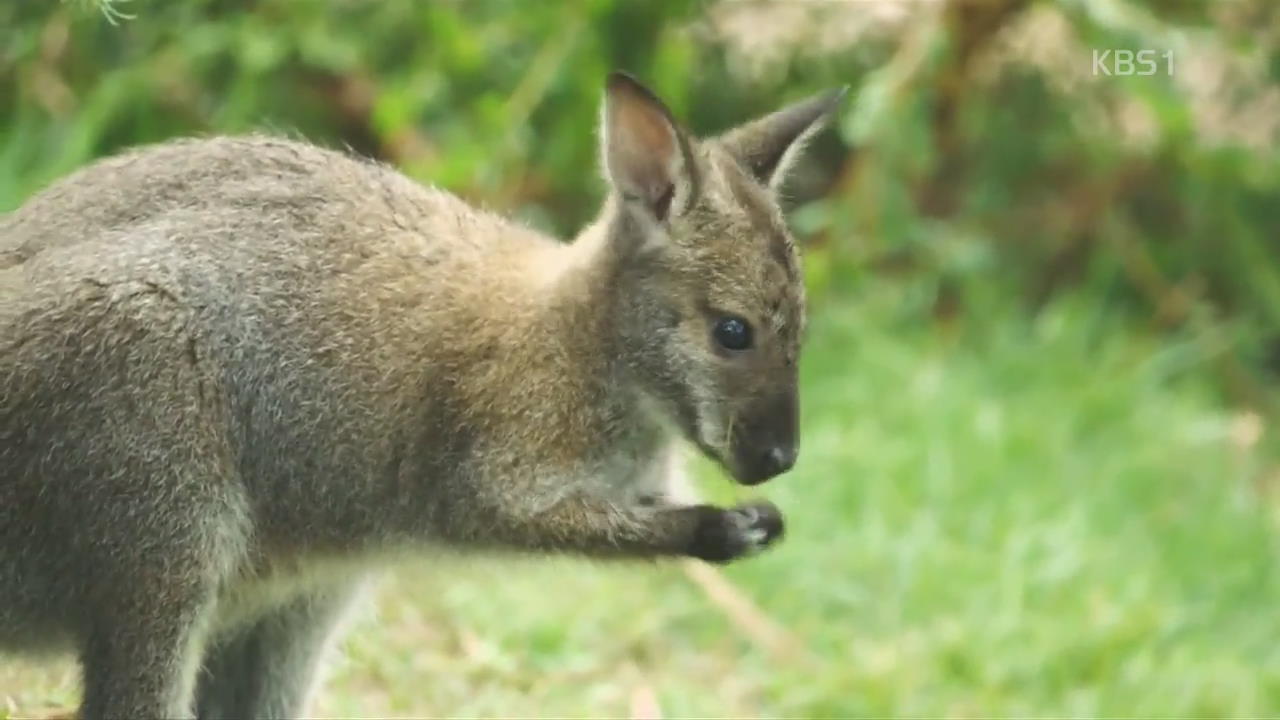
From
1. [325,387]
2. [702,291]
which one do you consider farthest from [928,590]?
[325,387]

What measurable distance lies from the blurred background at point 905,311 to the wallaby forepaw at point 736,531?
32cm

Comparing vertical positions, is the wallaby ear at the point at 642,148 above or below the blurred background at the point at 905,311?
above

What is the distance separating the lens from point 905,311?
293 inches

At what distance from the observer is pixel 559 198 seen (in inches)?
291

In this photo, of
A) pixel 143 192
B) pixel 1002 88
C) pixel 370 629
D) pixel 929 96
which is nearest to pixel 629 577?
pixel 370 629

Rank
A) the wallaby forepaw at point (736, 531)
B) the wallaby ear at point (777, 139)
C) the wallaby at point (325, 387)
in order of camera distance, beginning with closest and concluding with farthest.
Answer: the wallaby at point (325, 387), the wallaby forepaw at point (736, 531), the wallaby ear at point (777, 139)

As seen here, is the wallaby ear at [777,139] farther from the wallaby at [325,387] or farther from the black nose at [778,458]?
the black nose at [778,458]

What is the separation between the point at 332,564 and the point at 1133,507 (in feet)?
10.5

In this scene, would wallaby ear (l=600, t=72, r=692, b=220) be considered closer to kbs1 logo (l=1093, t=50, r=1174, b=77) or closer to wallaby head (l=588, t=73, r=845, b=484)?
wallaby head (l=588, t=73, r=845, b=484)

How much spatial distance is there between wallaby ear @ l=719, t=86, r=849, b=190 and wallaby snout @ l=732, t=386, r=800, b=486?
0.51 meters

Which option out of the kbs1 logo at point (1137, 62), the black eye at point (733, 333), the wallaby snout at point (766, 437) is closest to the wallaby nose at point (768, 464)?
the wallaby snout at point (766, 437)

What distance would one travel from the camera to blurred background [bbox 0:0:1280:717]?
511 cm

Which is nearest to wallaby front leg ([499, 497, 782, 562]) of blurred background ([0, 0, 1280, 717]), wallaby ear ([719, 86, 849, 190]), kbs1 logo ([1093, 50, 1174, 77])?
blurred background ([0, 0, 1280, 717])

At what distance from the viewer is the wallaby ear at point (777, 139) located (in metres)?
4.14
